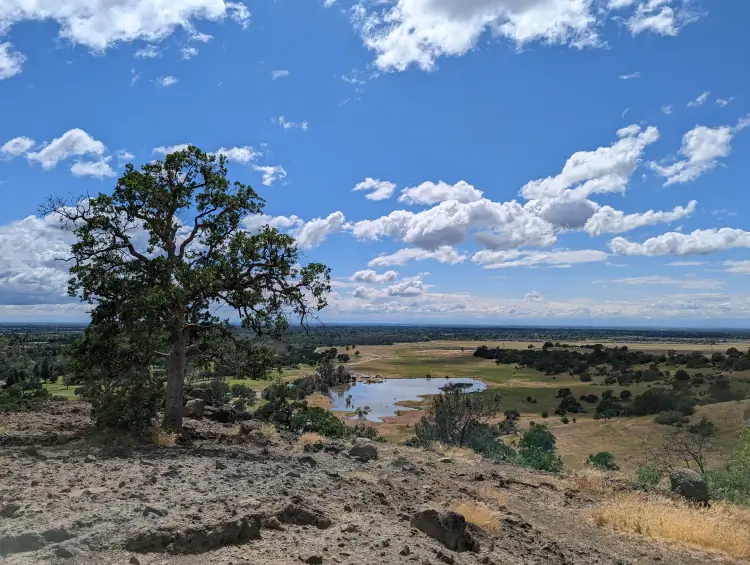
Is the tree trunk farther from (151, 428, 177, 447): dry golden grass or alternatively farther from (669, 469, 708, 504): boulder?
(669, 469, 708, 504): boulder

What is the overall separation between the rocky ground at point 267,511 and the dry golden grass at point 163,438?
1.68 ft

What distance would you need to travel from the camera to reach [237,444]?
14.9 m

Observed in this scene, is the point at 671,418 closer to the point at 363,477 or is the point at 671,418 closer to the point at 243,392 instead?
the point at 243,392

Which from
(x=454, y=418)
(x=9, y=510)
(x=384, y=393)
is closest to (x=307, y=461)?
(x=9, y=510)

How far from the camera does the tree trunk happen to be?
15.0 m

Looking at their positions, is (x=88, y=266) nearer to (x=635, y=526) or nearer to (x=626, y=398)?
(x=635, y=526)

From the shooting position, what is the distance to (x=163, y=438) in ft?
45.1

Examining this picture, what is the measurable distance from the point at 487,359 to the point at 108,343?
172090 millimetres

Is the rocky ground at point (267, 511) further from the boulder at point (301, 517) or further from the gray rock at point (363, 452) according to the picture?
the gray rock at point (363, 452)

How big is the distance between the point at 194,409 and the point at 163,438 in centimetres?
629

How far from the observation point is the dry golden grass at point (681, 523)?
32.8ft

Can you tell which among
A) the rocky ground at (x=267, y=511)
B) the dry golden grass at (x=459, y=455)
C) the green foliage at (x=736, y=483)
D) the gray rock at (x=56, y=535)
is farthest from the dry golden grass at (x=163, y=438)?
the green foliage at (x=736, y=483)

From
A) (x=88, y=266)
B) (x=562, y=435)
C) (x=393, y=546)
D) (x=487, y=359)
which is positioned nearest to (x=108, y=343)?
(x=88, y=266)

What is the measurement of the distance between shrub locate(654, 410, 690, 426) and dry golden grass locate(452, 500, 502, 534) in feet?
179
